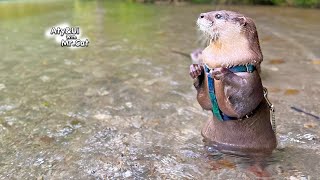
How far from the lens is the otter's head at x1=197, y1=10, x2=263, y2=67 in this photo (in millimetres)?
2430

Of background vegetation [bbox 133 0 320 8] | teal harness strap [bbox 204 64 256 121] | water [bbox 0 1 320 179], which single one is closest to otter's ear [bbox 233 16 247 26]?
teal harness strap [bbox 204 64 256 121]

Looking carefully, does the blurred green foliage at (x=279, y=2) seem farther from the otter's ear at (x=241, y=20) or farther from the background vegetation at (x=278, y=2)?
the otter's ear at (x=241, y=20)

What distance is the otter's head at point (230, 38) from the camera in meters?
2.43

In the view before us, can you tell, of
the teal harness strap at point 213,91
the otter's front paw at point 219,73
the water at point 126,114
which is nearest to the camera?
the otter's front paw at point 219,73

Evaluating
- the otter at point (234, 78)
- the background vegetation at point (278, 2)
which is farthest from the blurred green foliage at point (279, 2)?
the otter at point (234, 78)

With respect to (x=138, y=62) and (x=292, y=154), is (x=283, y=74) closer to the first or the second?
(x=138, y=62)

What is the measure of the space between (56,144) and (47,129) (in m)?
0.33

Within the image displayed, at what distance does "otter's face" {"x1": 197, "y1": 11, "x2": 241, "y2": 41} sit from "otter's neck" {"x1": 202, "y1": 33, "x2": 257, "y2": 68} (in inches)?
0.9

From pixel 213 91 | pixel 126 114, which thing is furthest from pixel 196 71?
pixel 126 114

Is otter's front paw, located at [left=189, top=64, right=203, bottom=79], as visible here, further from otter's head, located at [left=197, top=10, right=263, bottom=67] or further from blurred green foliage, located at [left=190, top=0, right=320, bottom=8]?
blurred green foliage, located at [left=190, top=0, right=320, bottom=8]

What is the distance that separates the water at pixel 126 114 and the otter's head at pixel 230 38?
66 centimetres

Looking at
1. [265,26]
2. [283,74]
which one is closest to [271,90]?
[283,74]

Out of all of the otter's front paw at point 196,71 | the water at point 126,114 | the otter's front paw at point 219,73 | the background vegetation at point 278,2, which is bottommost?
the background vegetation at point 278,2

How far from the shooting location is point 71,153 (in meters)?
2.93
